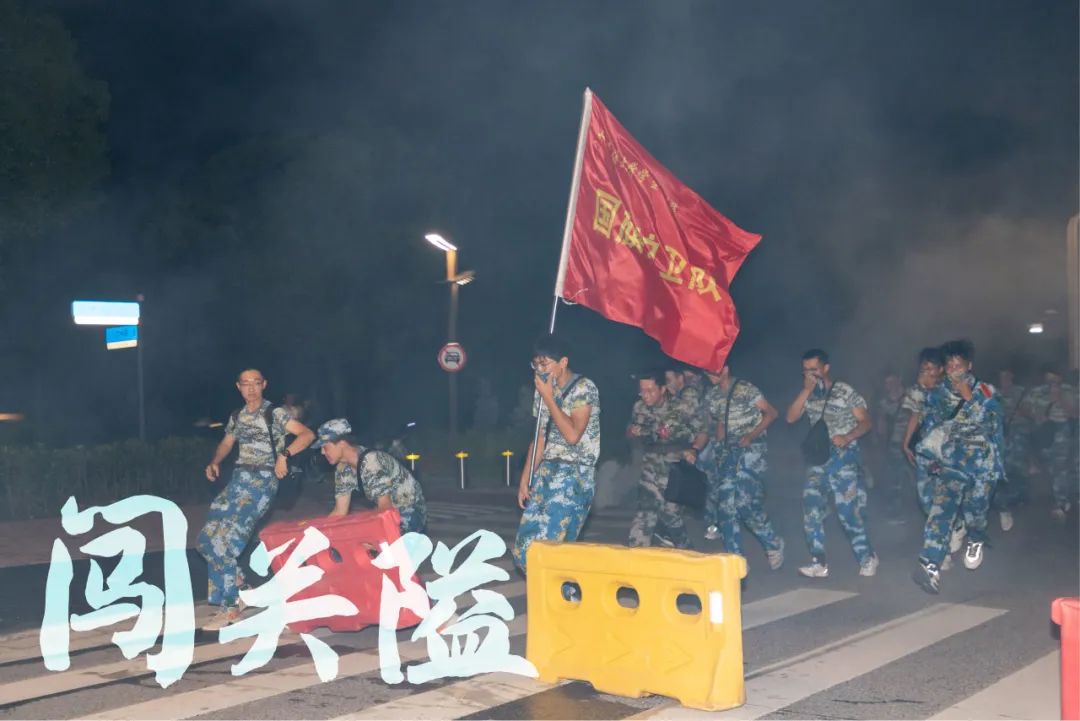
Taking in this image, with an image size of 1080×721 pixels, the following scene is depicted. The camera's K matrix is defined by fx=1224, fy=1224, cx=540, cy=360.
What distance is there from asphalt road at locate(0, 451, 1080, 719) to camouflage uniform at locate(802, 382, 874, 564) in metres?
0.29

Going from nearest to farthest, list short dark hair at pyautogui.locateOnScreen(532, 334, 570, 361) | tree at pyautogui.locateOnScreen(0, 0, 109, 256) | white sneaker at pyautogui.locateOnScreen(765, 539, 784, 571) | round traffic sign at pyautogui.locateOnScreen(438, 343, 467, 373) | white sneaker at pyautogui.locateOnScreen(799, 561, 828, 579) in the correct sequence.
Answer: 1. short dark hair at pyautogui.locateOnScreen(532, 334, 570, 361)
2. white sneaker at pyautogui.locateOnScreen(799, 561, 828, 579)
3. white sneaker at pyautogui.locateOnScreen(765, 539, 784, 571)
4. tree at pyautogui.locateOnScreen(0, 0, 109, 256)
5. round traffic sign at pyautogui.locateOnScreen(438, 343, 467, 373)

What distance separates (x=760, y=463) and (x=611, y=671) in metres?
3.88

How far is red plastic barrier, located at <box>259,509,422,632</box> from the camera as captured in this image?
6328 mm

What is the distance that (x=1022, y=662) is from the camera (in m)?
5.83

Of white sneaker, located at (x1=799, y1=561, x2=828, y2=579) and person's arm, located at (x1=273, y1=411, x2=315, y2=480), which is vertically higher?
person's arm, located at (x1=273, y1=411, x2=315, y2=480)

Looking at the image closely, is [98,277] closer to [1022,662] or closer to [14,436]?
[14,436]

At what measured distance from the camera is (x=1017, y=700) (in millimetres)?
5113

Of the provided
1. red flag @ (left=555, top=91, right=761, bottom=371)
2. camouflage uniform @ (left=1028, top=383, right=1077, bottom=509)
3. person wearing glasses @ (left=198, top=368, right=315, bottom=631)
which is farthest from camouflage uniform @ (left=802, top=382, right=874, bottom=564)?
camouflage uniform @ (left=1028, top=383, right=1077, bottom=509)

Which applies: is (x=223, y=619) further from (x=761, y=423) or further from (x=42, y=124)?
(x=42, y=124)

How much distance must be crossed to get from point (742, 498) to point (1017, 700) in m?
3.70

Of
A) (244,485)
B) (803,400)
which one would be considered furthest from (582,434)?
(803,400)

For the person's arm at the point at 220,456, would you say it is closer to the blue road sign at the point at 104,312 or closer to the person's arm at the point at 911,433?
the person's arm at the point at 911,433
